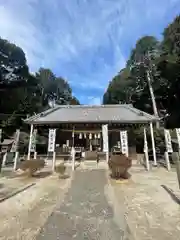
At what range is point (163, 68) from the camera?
938 inches

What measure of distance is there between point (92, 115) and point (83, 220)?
12.7 meters

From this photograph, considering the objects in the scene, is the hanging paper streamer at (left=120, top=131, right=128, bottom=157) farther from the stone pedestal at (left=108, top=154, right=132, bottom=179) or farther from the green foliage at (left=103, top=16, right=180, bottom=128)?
the green foliage at (left=103, top=16, right=180, bottom=128)

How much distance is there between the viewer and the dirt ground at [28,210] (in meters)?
3.56

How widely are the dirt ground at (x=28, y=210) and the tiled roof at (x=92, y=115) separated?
7.66 meters

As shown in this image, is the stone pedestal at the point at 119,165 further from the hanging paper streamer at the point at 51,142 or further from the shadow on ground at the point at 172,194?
the hanging paper streamer at the point at 51,142

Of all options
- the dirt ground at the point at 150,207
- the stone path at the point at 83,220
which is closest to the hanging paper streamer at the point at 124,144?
the dirt ground at the point at 150,207

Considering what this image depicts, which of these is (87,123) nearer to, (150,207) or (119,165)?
(119,165)

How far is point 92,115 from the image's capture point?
54.1 ft

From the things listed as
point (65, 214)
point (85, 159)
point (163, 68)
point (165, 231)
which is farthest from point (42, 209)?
point (163, 68)

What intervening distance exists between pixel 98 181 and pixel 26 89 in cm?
2622

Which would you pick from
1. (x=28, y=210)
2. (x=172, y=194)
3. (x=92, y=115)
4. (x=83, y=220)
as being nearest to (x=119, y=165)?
(x=172, y=194)

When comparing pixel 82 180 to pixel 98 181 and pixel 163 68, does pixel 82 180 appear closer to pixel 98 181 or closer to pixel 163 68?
pixel 98 181

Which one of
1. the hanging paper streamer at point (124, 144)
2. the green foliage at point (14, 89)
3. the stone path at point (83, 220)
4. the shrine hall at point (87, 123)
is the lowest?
the stone path at point (83, 220)

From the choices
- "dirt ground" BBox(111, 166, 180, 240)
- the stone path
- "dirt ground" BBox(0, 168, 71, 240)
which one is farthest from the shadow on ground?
"dirt ground" BBox(0, 168, 71, 240)
